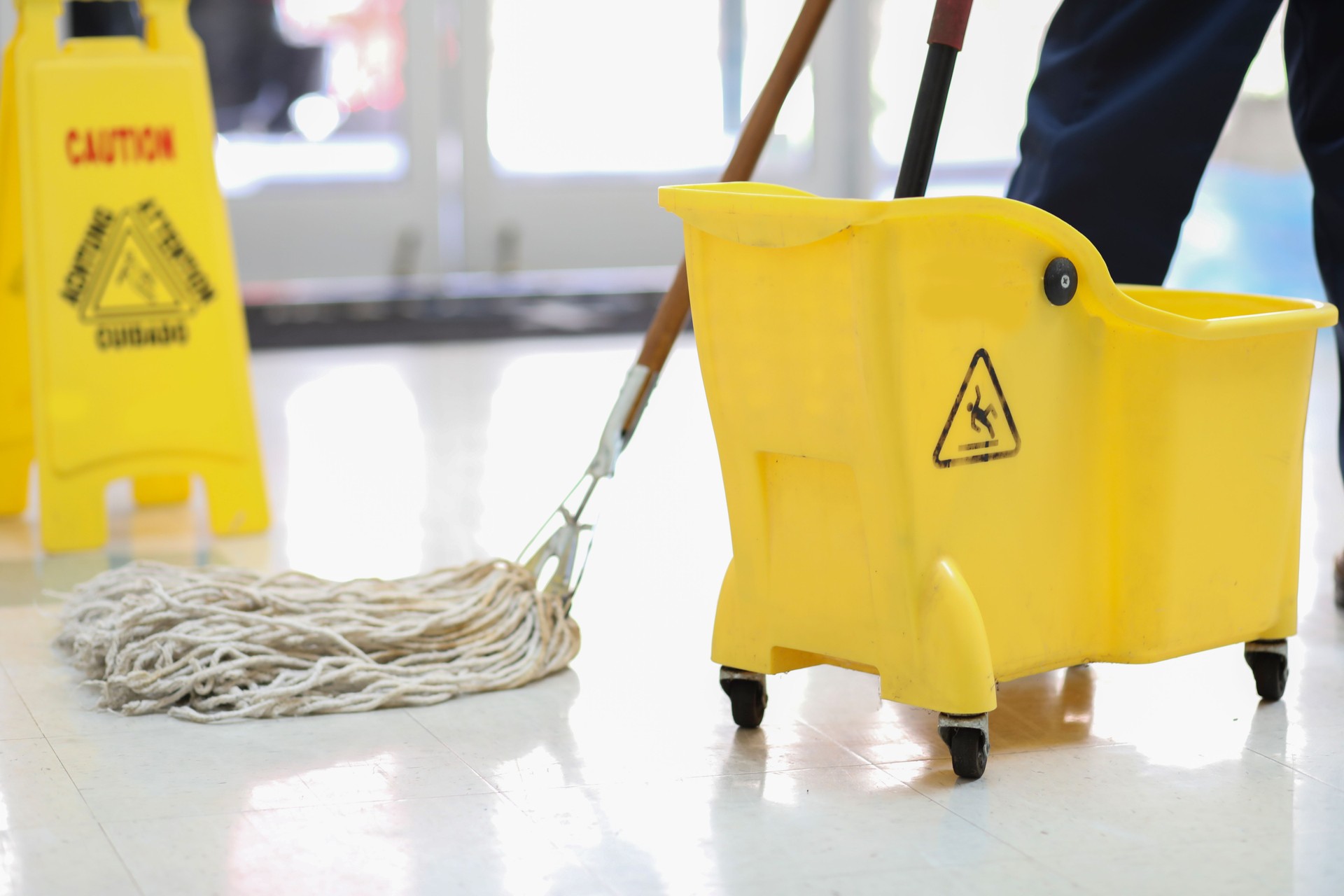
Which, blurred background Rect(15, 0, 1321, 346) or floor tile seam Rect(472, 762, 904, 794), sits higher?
blurred background Rect(15, 0, 1321, 346)

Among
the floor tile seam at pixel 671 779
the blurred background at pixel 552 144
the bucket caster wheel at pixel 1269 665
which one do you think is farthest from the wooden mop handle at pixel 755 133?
the blurred background at pixel 552 144

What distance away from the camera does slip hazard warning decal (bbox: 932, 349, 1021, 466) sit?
1123 millimetres

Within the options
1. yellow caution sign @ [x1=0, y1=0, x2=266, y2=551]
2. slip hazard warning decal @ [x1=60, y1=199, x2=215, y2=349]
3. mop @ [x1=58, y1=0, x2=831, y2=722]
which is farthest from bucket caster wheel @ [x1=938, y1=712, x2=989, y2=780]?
slip hazard warning decal @ [x1=60, y1=199, x2=215, y2=349]

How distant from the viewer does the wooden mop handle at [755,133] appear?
147cm

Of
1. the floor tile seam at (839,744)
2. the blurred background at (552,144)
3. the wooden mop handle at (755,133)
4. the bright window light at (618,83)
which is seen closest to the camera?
the floor tile seam at (839,744)

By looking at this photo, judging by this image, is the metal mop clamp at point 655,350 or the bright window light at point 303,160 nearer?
the metal mop clamp at point 655,350

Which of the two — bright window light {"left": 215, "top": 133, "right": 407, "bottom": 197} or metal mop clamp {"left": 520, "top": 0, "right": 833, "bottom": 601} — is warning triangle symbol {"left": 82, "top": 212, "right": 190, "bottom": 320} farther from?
bright window light {"left": 215, "top": 133, "right": 407, "bottom": 197}

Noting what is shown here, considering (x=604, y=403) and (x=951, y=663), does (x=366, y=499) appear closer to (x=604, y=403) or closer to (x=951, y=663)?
(x=604, y=403)

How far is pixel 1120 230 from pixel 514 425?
131 cm

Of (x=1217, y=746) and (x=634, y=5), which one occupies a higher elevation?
(x=634, y=5)

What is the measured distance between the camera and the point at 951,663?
113 cm

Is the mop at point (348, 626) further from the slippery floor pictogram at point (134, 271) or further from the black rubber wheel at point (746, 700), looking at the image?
the slippery floor pictogram at point (134, 271)

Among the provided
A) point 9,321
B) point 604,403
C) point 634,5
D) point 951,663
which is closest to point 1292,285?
point 634,5

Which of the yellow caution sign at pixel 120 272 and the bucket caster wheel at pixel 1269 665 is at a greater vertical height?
the yellow caution sign at pixel 120 272
